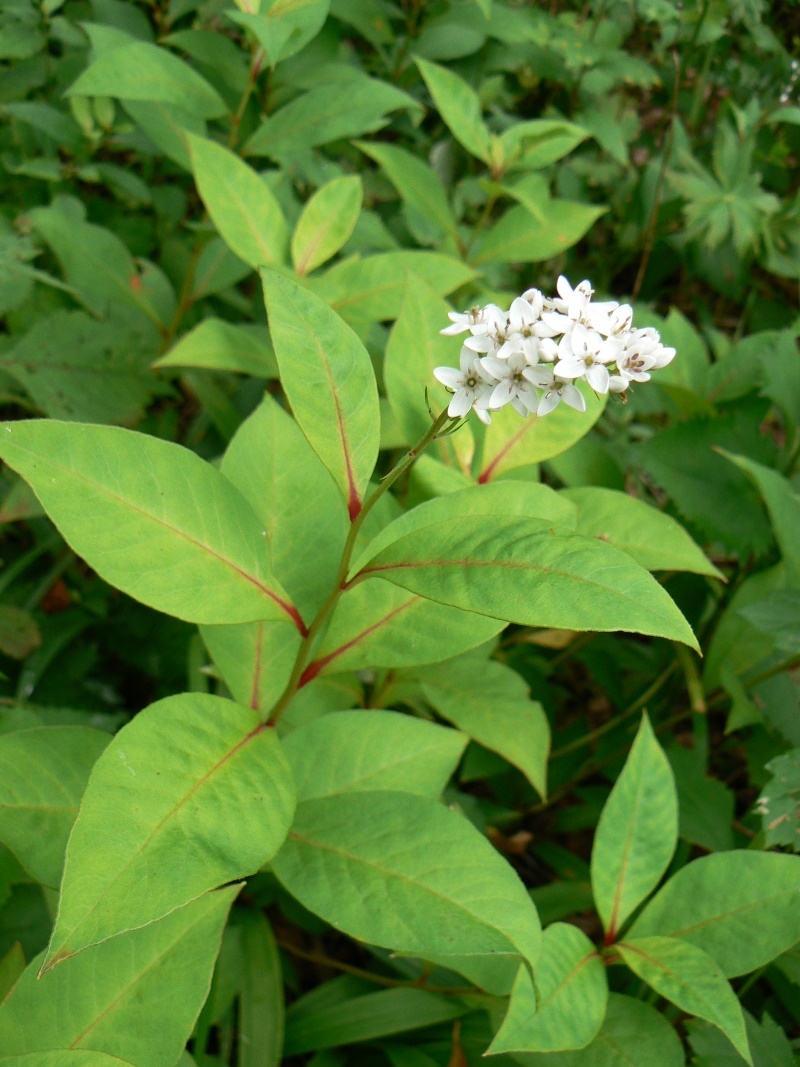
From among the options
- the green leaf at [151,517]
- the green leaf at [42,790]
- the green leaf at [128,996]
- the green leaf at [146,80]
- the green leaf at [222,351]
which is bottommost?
the green leaf at [128,996]

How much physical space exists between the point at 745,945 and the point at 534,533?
33.2 inches

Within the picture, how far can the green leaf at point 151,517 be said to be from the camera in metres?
0.98

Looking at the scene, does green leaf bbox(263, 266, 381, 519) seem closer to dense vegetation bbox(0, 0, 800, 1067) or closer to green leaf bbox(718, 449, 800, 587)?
dense vegetation bbox(0, 0, 800, 1067)

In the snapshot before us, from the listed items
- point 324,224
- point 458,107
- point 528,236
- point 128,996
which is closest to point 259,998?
point 128,996

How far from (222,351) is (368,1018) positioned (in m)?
1.33

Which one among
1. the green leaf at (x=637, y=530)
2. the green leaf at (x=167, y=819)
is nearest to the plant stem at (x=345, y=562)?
the green leaf at (x=167, y=819)

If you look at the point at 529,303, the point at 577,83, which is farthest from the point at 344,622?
the point at 577,83

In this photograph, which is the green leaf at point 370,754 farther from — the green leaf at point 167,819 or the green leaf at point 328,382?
the green leaf at point 328,382

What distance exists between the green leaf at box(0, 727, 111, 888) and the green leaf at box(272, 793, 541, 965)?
11.7 inches

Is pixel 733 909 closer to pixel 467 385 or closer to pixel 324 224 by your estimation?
pixel 467 385

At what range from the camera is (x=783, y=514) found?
183cm

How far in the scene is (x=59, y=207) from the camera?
2154mm

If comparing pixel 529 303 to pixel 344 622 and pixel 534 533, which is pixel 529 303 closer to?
pixel 534 533

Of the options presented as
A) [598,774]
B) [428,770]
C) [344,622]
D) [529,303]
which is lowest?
[598,774]
